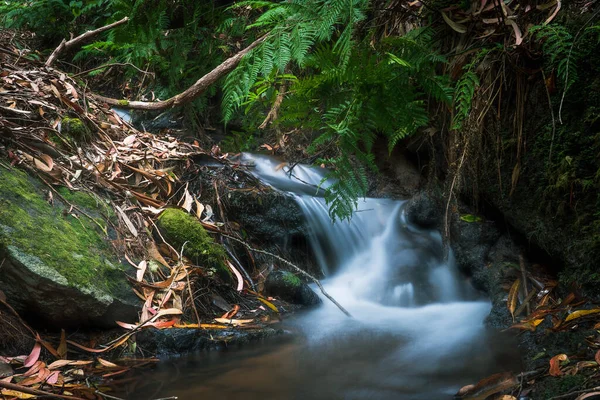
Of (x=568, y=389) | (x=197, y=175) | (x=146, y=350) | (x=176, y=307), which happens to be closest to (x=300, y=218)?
(x=197, y=175)

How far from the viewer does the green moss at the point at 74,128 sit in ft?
11.9

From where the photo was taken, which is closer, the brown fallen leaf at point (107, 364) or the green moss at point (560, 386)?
the green moss at point (560, 386)

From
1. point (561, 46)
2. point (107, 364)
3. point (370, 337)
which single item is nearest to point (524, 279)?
point (370, 337)

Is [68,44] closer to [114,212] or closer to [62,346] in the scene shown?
[114,212]

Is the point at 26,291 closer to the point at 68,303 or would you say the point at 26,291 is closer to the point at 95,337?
the point at 68,303

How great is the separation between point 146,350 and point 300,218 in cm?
221

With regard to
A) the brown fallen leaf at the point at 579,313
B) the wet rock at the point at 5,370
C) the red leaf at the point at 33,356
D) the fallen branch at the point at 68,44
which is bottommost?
the brown fallen leaf at the point at 579,313

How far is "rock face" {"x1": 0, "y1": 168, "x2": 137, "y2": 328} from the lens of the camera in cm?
250

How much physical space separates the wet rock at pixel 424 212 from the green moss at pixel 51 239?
2.86 metres

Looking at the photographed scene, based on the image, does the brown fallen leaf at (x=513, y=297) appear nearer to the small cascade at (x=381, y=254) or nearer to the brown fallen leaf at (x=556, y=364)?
the small cascade at (x=381, y=254)

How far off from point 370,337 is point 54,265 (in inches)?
75.6

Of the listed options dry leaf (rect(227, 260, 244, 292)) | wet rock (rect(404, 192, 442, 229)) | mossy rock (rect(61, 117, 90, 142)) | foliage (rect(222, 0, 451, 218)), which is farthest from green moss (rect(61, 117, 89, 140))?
Result: wet rock (rect(404, 192, 442, 229))

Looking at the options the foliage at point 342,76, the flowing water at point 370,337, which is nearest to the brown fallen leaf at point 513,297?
the flowing water at point 370,337

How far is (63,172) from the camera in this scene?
130 inches
